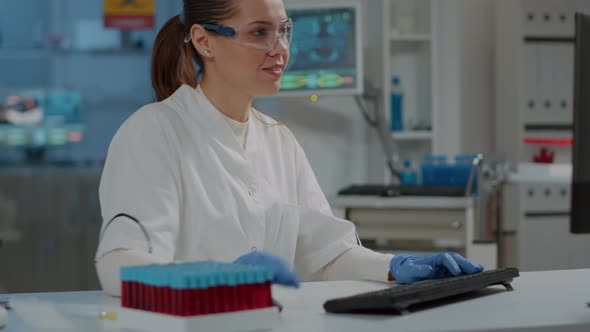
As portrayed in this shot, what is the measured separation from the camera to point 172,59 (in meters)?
2.16

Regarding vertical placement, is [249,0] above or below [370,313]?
above

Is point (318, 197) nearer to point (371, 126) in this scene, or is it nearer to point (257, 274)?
point (257, 274)

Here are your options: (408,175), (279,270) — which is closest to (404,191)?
(408,175)

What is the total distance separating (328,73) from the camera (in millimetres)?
4285

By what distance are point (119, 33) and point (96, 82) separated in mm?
258

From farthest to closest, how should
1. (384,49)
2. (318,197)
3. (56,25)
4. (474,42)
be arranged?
(474,42), (384,49), (56,25), (318,197)

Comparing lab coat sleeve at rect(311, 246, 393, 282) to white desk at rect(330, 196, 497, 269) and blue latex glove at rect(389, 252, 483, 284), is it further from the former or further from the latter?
white desk at rect(330, 196, 497, 269)

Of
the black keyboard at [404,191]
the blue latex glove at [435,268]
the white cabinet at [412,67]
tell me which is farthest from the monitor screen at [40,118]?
the blue latex glove at [435,268]

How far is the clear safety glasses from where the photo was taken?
6.56 ft

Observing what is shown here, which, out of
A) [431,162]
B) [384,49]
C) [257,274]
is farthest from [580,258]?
[257,274]

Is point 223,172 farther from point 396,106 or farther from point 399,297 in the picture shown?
point 396,106

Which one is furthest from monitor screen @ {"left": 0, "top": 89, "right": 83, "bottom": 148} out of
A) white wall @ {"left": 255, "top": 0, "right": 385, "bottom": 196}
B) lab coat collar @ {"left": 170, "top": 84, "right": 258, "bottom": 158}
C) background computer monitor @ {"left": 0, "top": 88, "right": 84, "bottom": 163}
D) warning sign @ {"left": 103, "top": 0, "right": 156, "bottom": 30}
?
lab coat collar @ {"left": 170, "top": 84, "right": 258, "bottom": 158}

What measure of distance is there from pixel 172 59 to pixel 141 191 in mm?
496

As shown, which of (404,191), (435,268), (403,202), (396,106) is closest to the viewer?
(435,268)
